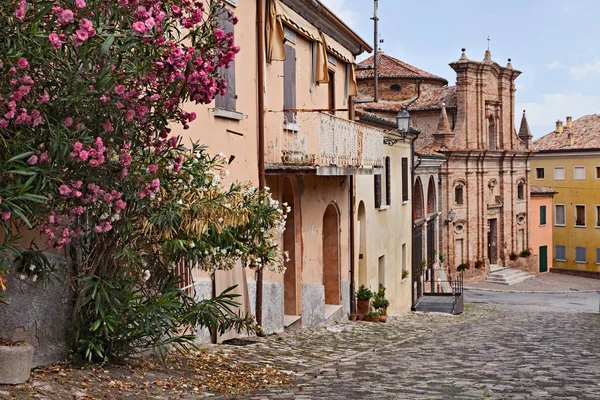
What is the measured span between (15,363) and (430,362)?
6.41 meters

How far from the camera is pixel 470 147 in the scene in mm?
47938

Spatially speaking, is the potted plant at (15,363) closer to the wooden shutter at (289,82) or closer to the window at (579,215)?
the wooden shutter at (289,82)

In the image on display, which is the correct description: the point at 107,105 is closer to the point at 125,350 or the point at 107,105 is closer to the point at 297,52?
the point at 125,350

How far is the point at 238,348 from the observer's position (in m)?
11.4

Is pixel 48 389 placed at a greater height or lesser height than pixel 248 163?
lesser

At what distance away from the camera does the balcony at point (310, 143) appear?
539 inches

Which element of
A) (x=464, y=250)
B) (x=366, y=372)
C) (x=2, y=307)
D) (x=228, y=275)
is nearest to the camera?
→ (x=2, y=307)

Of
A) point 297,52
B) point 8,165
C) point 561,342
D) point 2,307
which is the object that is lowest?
point 561,342

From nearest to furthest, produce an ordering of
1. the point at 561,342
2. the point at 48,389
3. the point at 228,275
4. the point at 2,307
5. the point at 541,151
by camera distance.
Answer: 1. the point at 48,389
2. the point at 2,307
3. the point at 228,275
4. the point at 561,342
5. the point at 541,151

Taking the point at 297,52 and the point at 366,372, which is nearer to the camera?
the point at 366,372

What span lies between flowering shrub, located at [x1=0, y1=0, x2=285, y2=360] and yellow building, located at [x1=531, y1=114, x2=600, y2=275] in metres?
55.3

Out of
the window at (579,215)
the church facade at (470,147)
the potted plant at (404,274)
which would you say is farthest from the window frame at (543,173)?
the potted plant at (404,274)

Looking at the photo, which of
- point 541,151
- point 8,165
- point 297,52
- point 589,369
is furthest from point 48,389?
point 541,151

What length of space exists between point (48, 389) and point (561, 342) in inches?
423
